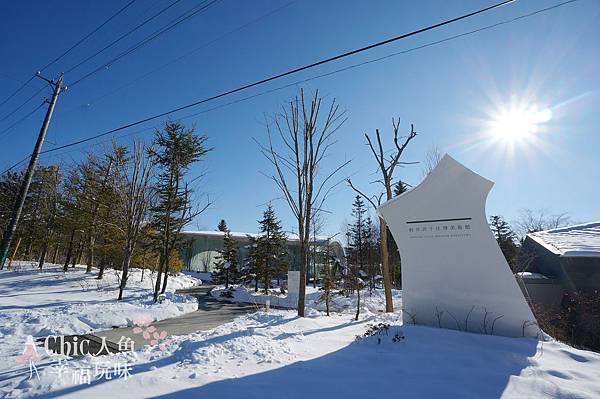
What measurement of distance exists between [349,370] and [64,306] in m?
9.86

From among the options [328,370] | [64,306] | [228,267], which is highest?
[228,267]

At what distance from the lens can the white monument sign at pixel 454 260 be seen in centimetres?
530

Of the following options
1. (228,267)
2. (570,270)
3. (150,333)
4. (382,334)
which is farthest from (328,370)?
(228,267)

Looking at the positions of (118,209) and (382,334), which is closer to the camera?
(382,334)

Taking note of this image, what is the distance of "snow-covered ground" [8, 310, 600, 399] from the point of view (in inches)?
118

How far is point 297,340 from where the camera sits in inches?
214

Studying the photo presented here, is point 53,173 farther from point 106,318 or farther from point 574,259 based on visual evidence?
point 574,259

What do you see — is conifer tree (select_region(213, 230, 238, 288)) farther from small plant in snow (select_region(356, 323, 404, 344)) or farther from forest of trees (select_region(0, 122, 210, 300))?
small plant in snow (select_region(356, 323, 404, 344))

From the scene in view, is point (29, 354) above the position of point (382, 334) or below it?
below

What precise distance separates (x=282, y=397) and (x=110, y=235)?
650 inches

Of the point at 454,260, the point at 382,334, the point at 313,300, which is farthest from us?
the point at 313,300

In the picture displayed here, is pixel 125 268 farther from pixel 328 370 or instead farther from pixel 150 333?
pixel 328 370

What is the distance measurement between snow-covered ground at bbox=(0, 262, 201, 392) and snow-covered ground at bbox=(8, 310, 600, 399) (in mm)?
1929

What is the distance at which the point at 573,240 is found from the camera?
35.6 ft
